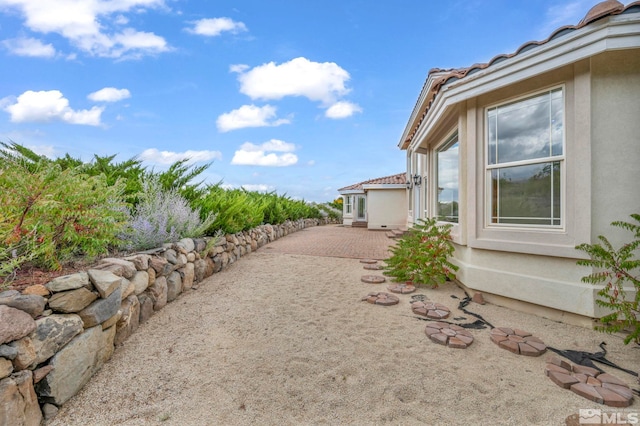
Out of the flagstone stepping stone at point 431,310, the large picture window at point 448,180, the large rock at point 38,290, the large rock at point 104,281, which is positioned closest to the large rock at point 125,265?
the large rock at point 104,281

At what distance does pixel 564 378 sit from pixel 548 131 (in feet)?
10.0

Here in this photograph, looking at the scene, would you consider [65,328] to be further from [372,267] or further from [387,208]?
[387,208]

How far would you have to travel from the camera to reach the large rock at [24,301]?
6.66 ft

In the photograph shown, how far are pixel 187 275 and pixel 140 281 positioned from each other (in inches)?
51.7

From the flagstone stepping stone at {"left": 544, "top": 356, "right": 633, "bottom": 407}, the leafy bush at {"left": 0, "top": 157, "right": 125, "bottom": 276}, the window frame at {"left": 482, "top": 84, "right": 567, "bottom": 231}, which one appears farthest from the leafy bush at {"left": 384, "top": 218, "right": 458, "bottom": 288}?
the leafy bush at {"left": 0, "top": 157, "right": 125, "bottom": 276}

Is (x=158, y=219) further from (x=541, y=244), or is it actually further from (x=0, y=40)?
(x=541, y=244)

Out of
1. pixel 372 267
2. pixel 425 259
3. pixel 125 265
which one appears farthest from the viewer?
pixel 372 267

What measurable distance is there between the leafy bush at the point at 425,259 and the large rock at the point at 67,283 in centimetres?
445

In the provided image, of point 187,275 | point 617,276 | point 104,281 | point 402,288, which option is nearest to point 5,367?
point 104,281

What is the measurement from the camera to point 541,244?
3.78 m

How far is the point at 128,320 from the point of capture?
3158 millimetres

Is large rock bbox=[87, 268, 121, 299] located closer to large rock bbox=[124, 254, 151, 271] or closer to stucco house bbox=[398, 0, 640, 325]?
large rock bbox=[124, 254, 151, 271]

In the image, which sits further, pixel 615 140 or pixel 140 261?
pixel 140 261

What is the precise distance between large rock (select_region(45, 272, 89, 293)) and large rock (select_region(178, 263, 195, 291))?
2137 mm
